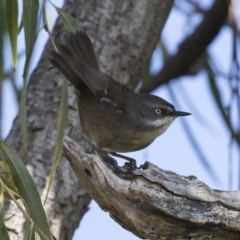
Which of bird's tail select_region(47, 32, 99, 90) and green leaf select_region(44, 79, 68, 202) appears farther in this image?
bird's tail select_region(47, 32, 99, 90)

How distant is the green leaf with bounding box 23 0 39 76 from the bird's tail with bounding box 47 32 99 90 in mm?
893

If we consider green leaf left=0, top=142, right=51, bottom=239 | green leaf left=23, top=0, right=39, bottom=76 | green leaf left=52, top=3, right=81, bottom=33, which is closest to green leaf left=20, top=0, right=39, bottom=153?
green leaf left=23, top=0, right=39, bottom=76

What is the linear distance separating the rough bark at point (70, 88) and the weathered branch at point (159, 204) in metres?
1.06

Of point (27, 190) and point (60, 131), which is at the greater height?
point (60, 131)

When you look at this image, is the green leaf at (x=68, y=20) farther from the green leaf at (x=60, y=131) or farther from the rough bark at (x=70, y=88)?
the rough bark at (x=70, y=88)

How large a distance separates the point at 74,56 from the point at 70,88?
0.32m

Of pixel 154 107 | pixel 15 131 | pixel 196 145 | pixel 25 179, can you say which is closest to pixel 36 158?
pixel 15 131

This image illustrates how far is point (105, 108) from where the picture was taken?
4.52 m

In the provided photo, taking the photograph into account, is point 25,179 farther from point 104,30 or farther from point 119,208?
point 104,30

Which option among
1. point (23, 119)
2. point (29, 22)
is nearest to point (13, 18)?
point (29, 22)

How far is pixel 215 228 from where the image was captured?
10.5 feet

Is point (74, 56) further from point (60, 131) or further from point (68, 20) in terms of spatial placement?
point (60, 131)

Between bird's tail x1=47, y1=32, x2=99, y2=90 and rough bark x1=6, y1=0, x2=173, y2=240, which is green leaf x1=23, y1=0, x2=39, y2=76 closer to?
bird's tail x1=47, y1=32, x2=99, y2=90

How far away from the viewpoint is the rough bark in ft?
14.2
